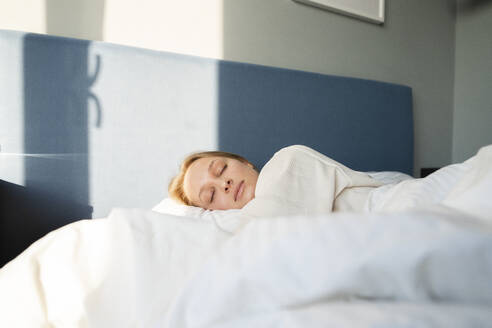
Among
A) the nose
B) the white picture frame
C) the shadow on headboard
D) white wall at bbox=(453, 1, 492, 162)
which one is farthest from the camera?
white wall at bbox=(453, 1, 492, 162)

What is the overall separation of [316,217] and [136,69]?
41.8 inches

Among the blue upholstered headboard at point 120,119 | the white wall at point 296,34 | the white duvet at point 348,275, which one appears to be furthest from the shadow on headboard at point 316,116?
the white duvet at point 348,275

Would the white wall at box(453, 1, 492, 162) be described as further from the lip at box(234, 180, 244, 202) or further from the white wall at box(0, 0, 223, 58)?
the lip at box(234, 180, 244, 202)

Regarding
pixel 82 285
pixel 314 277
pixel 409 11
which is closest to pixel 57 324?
pixel 82 285

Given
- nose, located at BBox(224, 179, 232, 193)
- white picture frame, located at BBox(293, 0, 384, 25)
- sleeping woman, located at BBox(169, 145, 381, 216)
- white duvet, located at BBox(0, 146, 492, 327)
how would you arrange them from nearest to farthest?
white duvet, located at BBox(0, 146, 492, 327), sleeping woman, located at BBox(169, 145, 381, 216), nose, located at BBox(224, 179, 232, 193), white picture frame, located at BBox(293, 0, 384, 25)

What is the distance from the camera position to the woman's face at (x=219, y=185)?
37.8 inches

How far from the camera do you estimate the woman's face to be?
0.96m

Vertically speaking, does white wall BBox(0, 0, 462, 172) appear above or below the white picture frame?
below

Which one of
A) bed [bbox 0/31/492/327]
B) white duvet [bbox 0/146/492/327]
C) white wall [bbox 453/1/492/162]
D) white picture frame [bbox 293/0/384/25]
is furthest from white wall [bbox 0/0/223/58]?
white wall [bbox 453/1/492/162]

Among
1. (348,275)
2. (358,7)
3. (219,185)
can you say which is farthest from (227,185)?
(358,7)

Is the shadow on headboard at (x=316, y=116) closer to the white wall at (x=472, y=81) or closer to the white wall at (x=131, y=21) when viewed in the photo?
the white wall at (x=131, y=21)

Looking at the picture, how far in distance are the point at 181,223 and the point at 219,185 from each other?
52 centimetres

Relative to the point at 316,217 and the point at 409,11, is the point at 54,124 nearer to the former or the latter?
the point at 316,217

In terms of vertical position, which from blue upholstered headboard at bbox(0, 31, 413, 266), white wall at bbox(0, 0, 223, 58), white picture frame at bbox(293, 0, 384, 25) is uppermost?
white picture frame at bbox(293, 0, 384, 25)
